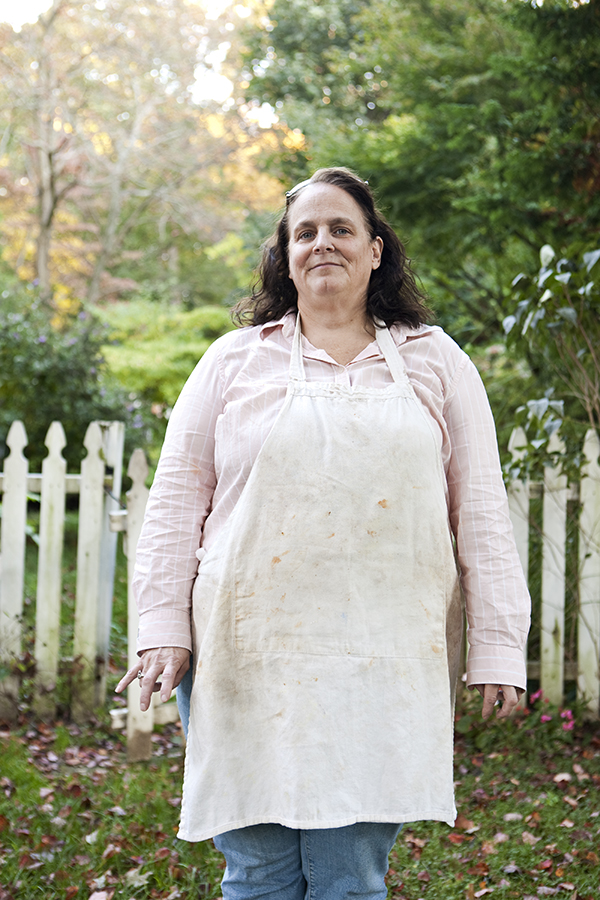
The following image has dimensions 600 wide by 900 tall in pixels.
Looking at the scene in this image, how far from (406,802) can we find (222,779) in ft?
1.22

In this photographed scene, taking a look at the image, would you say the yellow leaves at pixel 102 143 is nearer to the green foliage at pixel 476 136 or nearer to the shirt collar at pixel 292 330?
the green foliage at pixel 476 136

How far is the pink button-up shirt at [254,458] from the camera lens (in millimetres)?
1646

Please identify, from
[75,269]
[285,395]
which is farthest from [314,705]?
[75,269]

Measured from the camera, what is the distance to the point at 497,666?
5.32 feet

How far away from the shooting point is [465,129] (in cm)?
451

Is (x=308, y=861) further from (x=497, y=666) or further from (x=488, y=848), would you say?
(x=488, y=848)

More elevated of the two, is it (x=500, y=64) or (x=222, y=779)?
(x=500, y=64)

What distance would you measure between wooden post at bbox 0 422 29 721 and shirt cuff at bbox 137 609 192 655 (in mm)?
2139

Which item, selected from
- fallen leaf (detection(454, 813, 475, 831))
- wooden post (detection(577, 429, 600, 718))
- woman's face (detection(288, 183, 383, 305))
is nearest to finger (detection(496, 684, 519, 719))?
woman's face (detection(288, 183, 383, 305))

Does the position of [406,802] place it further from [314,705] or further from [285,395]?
[285,395]

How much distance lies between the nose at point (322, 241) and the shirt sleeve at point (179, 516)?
33 cm

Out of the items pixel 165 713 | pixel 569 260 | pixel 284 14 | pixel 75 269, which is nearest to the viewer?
pixel 569 260

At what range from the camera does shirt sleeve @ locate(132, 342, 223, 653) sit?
1672 millimetres

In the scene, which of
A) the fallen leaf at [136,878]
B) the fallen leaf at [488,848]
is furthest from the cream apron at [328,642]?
the fallen leaf at [488,848]
